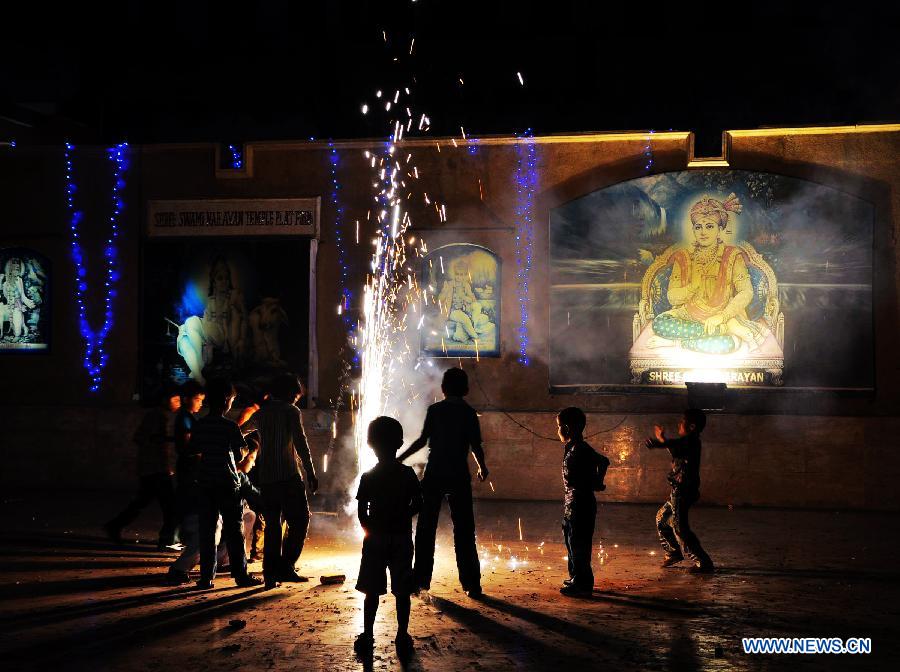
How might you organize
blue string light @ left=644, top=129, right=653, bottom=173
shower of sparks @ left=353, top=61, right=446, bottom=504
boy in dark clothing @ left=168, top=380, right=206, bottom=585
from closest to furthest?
boy in dark clothing @ left=168, top=380, right=206, bottom=585 → blue string light @ left=644, top=129, right=653, bottom=173 → shower of sparks @ left=353, top=61, right=446, bottom=504

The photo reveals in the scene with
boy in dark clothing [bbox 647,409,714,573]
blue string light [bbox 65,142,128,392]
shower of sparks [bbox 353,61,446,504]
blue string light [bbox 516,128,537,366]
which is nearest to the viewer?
boy in dark clothing [bbox 647,409,714,573]

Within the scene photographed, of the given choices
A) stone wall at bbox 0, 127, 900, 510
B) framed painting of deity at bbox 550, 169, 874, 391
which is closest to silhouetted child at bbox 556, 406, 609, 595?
stone wall at bbox 0, 127, 900, 510

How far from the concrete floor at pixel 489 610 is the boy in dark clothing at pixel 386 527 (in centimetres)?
27

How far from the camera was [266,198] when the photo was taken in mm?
15070

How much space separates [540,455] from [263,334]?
4.79 meters

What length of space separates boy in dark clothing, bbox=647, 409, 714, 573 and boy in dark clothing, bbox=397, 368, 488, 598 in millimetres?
1985

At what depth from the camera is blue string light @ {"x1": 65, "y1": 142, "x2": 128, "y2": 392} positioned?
15336 mm

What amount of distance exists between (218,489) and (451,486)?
199 centimetres

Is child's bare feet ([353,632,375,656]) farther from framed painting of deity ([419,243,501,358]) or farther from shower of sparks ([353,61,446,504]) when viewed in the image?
framed painting of deity ([419,243,501,358])

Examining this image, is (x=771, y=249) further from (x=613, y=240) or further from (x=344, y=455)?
(x=344, y=455)

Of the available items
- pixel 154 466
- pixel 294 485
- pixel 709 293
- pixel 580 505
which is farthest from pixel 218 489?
pixel 709 293

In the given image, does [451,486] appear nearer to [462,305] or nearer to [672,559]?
[672,559]

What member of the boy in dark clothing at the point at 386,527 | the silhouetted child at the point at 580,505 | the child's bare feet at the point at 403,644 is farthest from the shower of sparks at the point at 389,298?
the child's bare feet at the point at 403,644

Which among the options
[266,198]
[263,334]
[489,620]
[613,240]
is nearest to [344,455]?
[263,334]
